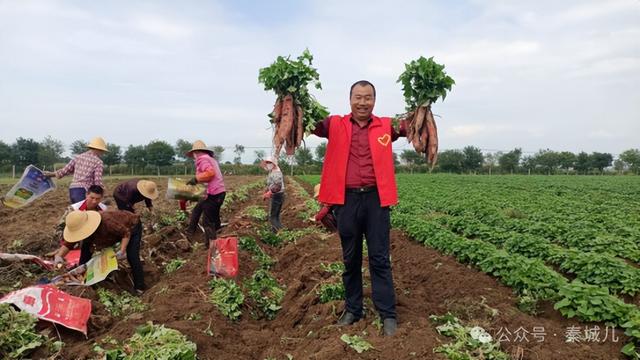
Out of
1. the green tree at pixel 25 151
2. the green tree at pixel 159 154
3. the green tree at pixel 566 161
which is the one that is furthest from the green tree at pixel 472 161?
the green tree at pixel 25 151

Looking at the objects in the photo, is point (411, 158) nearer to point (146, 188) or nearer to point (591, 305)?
point (146, 188)

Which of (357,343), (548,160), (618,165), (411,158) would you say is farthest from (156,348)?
→ (618,165)

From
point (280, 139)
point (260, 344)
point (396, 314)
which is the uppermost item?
point (280, 139)

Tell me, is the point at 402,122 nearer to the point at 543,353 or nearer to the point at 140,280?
the point at 543,353

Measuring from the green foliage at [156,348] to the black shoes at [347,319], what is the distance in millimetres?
1333

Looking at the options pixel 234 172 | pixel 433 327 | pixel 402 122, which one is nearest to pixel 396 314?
pixel 433 327

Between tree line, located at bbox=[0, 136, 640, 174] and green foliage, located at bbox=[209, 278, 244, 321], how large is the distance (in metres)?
42.6

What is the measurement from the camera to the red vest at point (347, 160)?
3.93 meters

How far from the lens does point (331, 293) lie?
16.6 feet

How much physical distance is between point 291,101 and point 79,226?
2963mm

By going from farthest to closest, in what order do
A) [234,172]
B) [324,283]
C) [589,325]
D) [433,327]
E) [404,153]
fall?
[404,153] < [234,172] < [324,283] < [589,325] < [433,327]

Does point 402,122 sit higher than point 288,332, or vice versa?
point 402,122

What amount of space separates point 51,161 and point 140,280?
5964 centimetres

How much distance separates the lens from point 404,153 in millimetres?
70750
